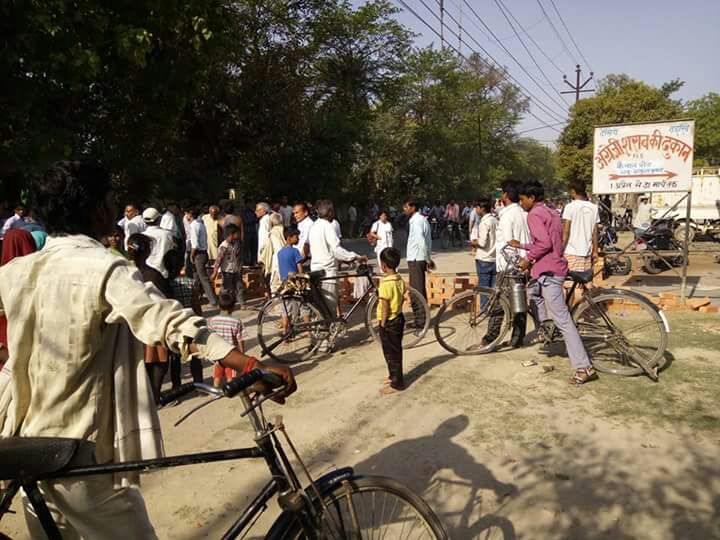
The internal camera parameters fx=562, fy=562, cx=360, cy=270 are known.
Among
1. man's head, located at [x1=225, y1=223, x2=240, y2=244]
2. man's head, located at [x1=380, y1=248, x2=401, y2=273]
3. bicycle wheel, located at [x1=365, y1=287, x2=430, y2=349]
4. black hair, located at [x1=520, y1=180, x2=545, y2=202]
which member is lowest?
bicycle wheel, located at [x1=365, y1=287, x2=430, y2=349]

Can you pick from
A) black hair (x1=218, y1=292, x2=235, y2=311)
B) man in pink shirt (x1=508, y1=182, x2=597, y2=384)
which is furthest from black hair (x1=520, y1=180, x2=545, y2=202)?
black hair (x1=218, y1=292, x2=235, y2=311)

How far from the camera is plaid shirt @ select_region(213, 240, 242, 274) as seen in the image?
345 inches

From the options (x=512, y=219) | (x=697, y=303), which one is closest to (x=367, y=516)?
(x=512, y=219)

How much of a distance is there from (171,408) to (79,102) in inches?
→ 354

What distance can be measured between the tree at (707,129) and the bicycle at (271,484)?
140ft

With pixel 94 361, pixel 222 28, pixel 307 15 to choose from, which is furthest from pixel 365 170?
pixel 94 361

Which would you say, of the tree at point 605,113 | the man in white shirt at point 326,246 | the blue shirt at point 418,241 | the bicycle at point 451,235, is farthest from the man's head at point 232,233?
the tree at point 605,113

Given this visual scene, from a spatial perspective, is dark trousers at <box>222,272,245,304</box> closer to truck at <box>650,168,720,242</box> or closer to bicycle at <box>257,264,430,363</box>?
bicycle at <box>257,264,430,363</box>

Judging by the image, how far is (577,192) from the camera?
6.91 metres

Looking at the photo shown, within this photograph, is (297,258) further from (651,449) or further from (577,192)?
(651,449)

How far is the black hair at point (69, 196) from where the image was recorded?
1887mm

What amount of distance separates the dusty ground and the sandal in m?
0.11

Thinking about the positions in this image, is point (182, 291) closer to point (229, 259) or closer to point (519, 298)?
point (229, 259)

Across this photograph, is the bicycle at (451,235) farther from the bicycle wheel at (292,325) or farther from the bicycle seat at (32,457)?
the bicycle seat at (32,457)
